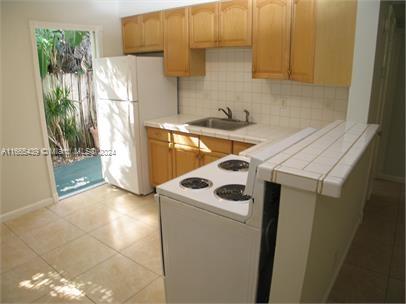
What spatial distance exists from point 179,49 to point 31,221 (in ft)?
8.08

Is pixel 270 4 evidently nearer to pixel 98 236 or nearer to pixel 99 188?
pixel 98 236

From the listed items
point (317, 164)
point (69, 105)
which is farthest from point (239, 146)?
point (69, 105)

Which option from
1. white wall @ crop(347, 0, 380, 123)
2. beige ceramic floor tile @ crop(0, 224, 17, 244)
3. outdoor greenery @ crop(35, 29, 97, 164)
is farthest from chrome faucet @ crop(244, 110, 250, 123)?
outdoor greenery @ crop(35, 29, 97, 164)

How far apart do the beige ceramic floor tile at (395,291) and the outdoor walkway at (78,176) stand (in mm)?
3492

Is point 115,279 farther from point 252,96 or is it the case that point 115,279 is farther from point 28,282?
point 252,96

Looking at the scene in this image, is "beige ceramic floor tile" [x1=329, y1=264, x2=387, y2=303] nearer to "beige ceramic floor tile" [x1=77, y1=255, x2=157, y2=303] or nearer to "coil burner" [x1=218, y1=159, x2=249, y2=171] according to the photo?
"coil burner" [x1=218, y1=159, x2=249, y2=171]

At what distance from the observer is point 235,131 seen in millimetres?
3012

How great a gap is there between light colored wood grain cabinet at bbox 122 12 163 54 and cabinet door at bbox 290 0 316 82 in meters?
1.65

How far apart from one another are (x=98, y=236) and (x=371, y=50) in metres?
2.87

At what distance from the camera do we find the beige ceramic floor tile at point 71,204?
11.0ft

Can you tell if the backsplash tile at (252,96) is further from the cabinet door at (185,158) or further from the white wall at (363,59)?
the cabinet door at (185,158)

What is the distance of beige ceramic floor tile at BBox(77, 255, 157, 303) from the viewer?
2.13 metres

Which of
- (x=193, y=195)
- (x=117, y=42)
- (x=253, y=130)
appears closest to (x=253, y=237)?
(x=193, y=195)

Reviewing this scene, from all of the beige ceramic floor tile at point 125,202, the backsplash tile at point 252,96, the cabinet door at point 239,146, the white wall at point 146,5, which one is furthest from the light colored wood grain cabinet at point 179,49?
the beige ceramic floor tile at point 125,202
